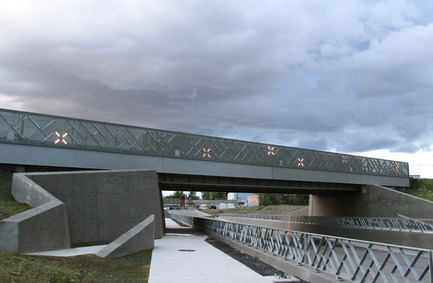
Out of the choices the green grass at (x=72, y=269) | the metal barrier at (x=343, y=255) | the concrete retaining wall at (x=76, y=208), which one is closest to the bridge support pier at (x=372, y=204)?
the metal barrier at (x=343, y=255)

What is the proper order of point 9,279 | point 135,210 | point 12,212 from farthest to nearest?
1. point 135,210
2. point 12,212
3. point 9,279

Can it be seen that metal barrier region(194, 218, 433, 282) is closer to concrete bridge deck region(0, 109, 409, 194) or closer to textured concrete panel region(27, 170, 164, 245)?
textured concrete panel region(27, 170, 164, 245)

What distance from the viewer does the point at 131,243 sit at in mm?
15445

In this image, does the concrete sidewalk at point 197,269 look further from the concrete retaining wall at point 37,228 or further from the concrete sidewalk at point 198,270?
the concrete retaining wall at point 37,228

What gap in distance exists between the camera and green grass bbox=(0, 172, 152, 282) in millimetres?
8930

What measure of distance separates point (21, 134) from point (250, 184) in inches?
751

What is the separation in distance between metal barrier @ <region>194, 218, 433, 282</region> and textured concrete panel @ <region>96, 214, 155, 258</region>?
4.93 m

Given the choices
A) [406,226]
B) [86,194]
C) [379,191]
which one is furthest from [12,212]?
[379,191]

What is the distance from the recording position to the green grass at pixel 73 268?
8.93 m

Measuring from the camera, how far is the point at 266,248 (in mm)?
15812

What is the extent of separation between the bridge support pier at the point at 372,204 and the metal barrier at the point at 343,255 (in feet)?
61.0

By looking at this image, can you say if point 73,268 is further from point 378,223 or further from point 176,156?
point 378,223

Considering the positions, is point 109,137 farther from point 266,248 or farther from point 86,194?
point 266,248

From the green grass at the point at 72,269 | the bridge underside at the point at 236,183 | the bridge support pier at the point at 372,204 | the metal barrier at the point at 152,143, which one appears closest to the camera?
the green grass at the point at 72,269
